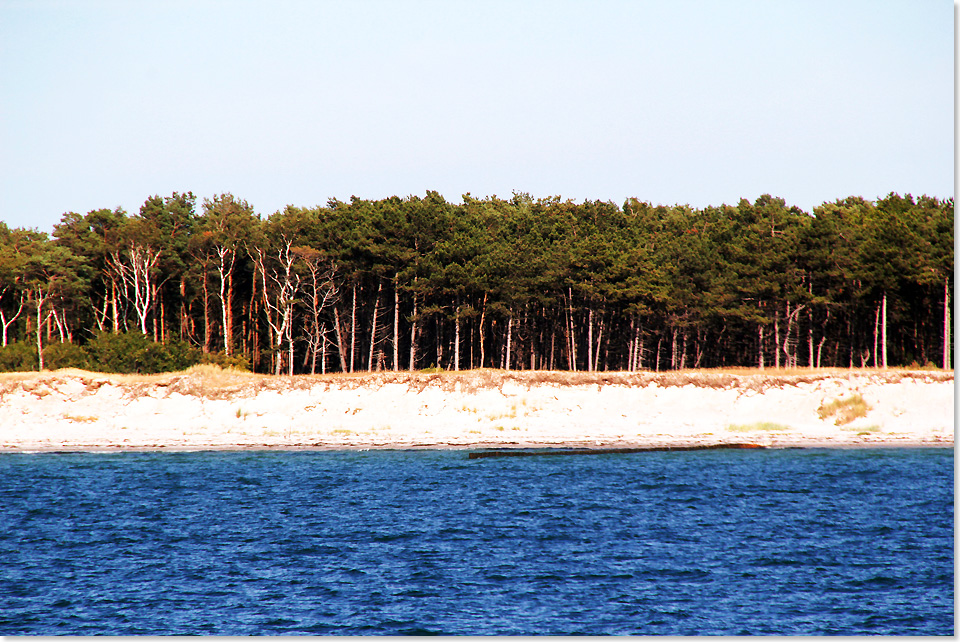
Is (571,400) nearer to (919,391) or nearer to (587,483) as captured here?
(587,483)

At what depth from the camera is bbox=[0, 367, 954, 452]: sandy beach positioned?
48750mm

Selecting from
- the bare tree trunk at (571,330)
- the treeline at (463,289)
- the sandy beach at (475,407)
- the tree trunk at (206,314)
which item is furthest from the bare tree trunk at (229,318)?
the bare tree trunk at (571,330)

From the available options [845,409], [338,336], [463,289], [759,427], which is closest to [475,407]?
[759,427]

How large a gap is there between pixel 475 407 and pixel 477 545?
2530 centimetres

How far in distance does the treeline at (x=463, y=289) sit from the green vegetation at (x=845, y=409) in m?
13.5

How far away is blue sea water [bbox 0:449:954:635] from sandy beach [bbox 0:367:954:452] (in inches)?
228

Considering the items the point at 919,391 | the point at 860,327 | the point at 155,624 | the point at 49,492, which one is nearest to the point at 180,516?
the point at 49,492

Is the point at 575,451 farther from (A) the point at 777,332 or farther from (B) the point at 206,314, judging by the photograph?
(B) the point at 206,314

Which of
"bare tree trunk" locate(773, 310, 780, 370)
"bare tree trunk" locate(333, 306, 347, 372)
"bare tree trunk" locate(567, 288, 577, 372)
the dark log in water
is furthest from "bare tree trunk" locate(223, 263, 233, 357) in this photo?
"bare tree trunk" locate(773, 310, 780, 370)

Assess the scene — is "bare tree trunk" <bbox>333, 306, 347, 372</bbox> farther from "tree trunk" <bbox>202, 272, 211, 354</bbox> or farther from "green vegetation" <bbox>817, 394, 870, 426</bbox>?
"green vegetation" <bbox>817, 394, 870, 426</bbox>

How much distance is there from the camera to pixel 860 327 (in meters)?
76.5

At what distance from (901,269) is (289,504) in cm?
5150

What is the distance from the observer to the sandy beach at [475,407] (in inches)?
1919

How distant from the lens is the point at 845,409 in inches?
1999
